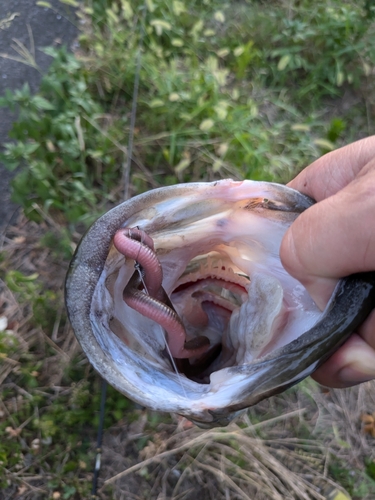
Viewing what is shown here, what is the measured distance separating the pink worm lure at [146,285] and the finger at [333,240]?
328 millimetres

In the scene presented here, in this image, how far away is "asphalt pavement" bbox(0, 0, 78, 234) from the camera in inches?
123

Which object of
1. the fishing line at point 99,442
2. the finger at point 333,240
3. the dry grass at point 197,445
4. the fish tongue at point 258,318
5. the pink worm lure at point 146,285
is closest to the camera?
the finger at point 333,240

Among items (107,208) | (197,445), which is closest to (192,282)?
(197,445)

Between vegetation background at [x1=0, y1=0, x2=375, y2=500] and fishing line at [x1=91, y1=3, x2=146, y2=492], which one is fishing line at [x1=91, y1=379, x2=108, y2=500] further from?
vegetation background at [x1=0, y1=0, x2=375, y2=500]

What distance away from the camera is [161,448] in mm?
2193

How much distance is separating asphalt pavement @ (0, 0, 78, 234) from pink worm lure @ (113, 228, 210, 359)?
7.73ft

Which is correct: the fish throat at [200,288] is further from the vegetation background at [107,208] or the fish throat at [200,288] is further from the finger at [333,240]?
the vegetation background at [107,208]

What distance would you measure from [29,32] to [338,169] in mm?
2893

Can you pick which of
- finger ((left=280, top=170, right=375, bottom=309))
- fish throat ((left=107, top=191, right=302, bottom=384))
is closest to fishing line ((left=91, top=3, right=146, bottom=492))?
fish throat ((left=107, top=191, right=302, bottom=384))

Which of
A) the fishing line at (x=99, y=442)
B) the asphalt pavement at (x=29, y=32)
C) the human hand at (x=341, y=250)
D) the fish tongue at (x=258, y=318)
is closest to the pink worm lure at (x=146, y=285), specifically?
the fish tongue at (x=258, y=318)

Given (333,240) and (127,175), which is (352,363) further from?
(127,175)

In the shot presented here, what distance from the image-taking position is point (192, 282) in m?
1.55

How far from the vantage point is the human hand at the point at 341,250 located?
932 millimetres

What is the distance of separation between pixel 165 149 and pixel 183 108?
0.97ft
